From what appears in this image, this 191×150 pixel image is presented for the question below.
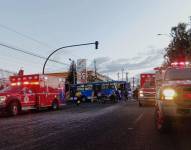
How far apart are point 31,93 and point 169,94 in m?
15.3

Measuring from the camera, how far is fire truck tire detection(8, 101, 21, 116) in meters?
21.6

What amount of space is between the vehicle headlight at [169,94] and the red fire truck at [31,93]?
1283 cm

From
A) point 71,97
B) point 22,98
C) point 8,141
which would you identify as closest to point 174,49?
point 71,97

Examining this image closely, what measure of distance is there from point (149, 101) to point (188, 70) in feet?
48.9

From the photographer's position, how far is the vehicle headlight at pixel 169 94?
398 inches

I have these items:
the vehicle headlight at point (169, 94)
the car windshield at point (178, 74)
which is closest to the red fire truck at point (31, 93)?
the car windshield at point (178, 74)

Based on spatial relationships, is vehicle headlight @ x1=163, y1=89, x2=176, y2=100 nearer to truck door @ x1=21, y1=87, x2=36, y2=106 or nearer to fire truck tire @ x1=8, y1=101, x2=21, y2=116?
fire truck tire @ x1=8, y1=101, x2=21, y2=116

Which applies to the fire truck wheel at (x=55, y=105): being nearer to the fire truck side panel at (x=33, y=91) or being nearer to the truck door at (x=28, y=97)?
the fire truck side panel at (x=33, y=91)

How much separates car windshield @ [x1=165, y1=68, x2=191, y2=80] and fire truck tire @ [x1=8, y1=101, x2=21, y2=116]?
11.3 m

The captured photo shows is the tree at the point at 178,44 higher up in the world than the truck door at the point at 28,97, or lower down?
higher up

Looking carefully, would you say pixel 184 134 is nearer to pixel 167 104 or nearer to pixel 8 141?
pixel 167 104

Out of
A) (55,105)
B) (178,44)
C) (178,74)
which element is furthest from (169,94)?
(178,44)

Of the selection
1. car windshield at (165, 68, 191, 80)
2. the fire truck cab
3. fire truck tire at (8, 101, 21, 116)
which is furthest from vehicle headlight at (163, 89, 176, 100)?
fire truck tire at (8, 101, 21, 116)

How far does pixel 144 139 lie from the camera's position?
9867 mm
